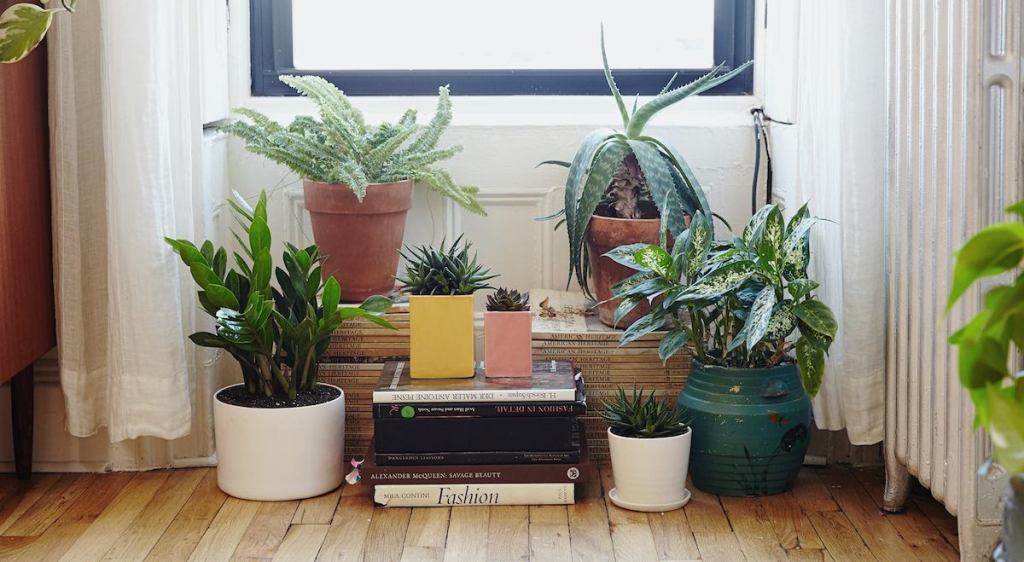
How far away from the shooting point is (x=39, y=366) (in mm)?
2557

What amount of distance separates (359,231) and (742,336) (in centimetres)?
84

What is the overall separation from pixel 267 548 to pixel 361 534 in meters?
0.18

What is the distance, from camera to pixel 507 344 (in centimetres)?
238

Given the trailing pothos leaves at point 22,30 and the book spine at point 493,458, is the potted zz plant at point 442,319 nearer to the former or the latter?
the book spine at point 493,458

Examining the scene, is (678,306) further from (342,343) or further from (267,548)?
(267,548)

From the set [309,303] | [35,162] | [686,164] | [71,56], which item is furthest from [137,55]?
[686,164]

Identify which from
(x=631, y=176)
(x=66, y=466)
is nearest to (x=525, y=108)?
(x=631, y=176)

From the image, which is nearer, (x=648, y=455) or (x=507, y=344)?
(x=648, y=455)

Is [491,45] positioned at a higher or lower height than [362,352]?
higher

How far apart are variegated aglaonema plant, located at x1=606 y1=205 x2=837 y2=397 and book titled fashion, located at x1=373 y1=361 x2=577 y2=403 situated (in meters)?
0.17

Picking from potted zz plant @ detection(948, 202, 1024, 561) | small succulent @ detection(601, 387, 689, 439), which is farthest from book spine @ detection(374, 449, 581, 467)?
potted zz plant @ detection(948, 202, 1024, 561)

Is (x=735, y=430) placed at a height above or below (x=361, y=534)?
above

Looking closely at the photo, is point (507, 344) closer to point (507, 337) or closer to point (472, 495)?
point (507, 337)

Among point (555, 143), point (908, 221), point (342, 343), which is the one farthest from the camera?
point (555, 143)
